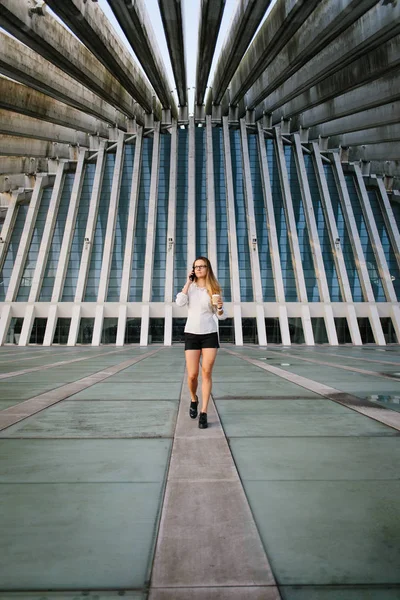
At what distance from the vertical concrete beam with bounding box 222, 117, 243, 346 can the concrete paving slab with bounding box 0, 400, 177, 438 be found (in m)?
28.7

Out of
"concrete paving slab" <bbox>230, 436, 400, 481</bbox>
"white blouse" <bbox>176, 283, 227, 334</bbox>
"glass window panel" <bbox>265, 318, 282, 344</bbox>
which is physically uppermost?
"glass window panel" <bbox>265, 318, 282, 344</bbox>

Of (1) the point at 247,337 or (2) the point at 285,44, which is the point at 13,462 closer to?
(2) the point at 285,44

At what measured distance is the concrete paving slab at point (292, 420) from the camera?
4.73m

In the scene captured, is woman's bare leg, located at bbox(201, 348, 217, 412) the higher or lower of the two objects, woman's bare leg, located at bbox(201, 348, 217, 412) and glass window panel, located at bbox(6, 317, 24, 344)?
the lower

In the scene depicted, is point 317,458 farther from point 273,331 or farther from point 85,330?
point 85,330

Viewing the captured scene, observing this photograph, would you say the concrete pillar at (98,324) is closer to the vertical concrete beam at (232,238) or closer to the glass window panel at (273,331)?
the vertical concrete beam at (232,238)

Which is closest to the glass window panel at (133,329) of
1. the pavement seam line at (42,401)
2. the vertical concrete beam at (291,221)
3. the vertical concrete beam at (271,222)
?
the vertical concrete beam at (271,222)

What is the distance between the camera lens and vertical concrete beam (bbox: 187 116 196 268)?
3784cm

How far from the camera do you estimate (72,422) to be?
5.19m

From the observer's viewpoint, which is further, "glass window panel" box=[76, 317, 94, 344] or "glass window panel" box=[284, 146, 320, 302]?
"glass window panel" box=[284, 146, 320, 302]

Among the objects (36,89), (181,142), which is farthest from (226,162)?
(36,89)

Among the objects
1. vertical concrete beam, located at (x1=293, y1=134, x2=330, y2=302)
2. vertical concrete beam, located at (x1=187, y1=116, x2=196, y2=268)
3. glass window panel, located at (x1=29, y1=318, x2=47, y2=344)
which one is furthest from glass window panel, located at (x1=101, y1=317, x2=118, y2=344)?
vertical concrete beam, located at (x1=293, y1=134, x2=330, y2=302)

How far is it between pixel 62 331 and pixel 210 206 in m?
16.2

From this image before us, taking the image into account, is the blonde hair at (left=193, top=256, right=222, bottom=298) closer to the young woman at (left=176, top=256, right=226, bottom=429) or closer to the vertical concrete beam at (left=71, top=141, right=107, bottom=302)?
the young woman at (left=176, top=256, right=226, bottom=429)
